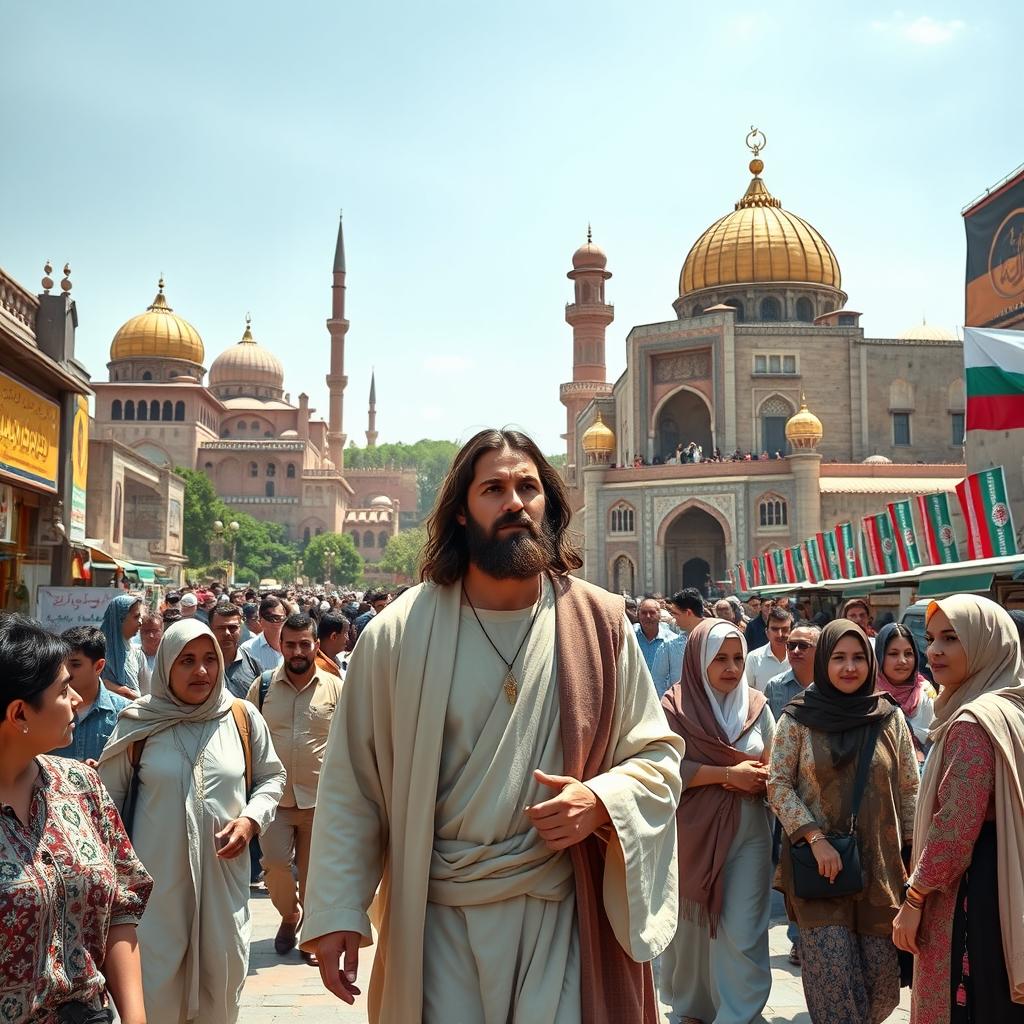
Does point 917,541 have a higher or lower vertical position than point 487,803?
higher

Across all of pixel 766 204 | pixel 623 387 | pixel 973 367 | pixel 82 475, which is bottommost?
pixel 82 475

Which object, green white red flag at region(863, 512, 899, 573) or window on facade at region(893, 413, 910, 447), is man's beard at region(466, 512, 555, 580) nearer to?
green white red flag at region(863, 512, 899, 573)

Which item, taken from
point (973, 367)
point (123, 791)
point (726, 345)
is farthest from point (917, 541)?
point (726, 345)

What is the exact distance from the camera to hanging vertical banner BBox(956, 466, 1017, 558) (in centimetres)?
1145

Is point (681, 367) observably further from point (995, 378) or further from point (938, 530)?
point (995, 378)

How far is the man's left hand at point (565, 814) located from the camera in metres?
2.16

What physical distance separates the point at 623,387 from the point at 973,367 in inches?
1204

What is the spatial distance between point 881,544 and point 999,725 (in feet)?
41.5

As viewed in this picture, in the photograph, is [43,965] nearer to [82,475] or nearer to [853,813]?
[853,813]

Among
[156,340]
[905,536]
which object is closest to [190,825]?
[905,536]

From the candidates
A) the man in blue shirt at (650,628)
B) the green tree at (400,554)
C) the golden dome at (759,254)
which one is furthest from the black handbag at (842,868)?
the green tree at (400,554)

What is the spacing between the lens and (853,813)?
3812 millimetres

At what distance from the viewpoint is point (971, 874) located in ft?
9.51

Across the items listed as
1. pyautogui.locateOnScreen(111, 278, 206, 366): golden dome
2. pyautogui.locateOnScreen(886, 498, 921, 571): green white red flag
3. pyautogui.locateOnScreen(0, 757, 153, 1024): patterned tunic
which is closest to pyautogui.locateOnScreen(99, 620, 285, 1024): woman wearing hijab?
pyautogui.locateOnScreen(0, 757, 153, 1024): patterned tunic
